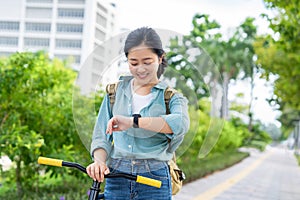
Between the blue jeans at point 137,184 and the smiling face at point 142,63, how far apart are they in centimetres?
33

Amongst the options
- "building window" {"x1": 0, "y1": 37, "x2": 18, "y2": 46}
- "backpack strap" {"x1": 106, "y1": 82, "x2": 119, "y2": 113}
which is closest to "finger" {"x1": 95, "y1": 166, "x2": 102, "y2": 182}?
"backpack strap" {"x1": 106, "y1": 82, "x2": 119, "y2": 113}

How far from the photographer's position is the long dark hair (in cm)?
197

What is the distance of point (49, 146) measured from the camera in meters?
6.25

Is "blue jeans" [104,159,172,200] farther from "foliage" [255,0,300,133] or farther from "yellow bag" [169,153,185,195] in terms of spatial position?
"foliage" [255,0,300,133]

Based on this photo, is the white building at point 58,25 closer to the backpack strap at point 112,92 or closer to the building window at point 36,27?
the building window at point 36,27

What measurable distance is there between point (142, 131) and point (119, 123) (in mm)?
97

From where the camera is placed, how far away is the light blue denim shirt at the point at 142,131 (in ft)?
6.40

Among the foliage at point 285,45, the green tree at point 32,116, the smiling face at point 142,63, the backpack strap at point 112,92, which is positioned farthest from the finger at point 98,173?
the foliage at point 285,45

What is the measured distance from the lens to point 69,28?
92.1 meters

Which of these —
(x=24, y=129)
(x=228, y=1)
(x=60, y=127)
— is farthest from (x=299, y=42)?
(x=24, y=129)

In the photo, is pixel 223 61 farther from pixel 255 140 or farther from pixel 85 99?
pixel 85 99

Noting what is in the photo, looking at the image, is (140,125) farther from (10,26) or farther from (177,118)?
(10,26)

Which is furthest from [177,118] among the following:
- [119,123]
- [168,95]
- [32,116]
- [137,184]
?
[32,116]

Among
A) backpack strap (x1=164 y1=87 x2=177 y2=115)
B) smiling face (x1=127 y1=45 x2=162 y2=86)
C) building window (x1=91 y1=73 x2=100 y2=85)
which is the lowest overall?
backpack strap (x1=164 y1=87 x2=177 y2=115)
